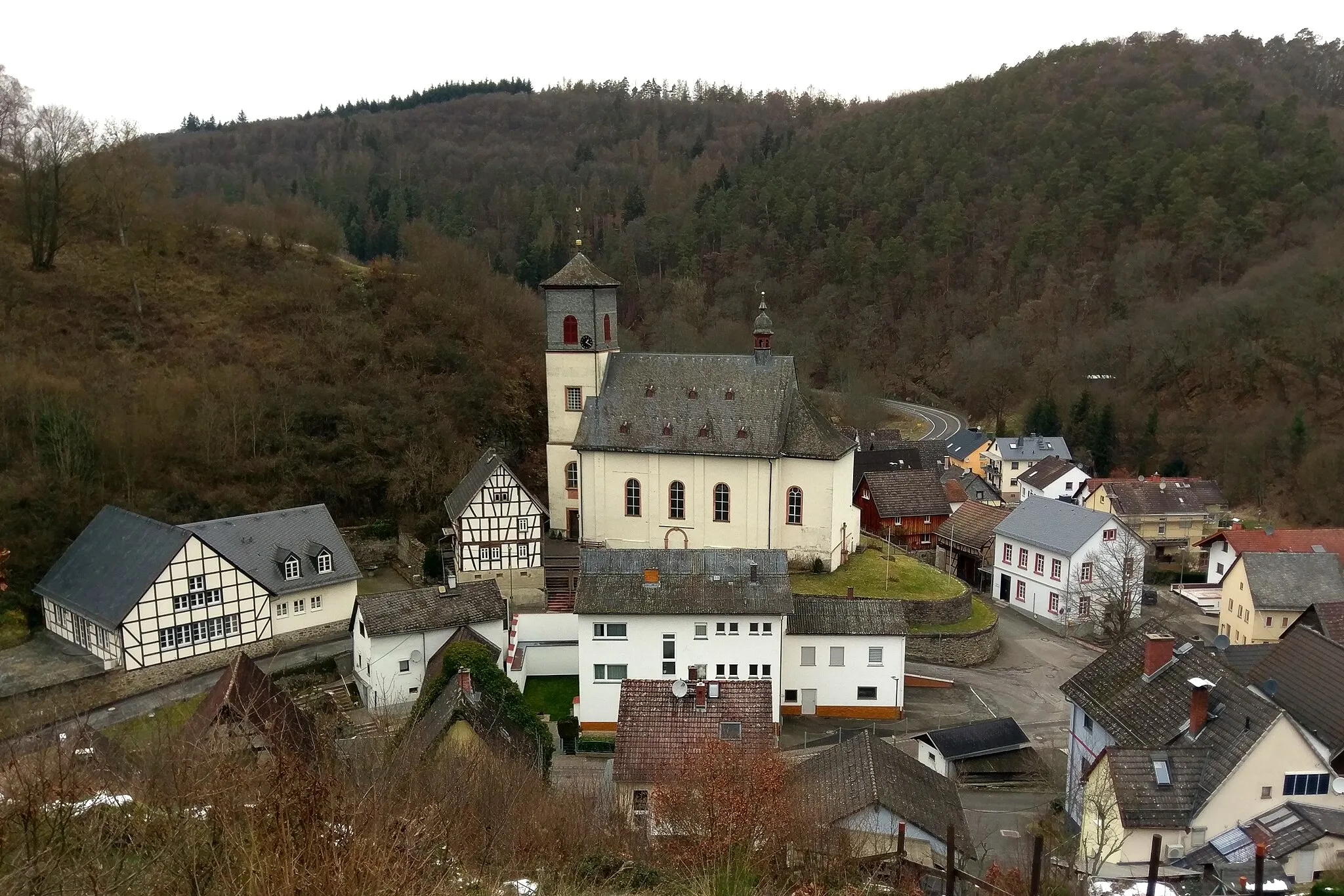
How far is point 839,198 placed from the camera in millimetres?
96500

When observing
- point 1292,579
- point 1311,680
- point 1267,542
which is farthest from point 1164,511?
point 1311,680

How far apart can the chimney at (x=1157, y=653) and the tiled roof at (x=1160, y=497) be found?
30.4m

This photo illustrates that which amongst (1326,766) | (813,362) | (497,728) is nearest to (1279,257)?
(813,362)

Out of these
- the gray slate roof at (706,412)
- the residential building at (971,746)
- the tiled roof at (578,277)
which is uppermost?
the tiled roof at (578,277)

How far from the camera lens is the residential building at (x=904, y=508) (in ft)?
144

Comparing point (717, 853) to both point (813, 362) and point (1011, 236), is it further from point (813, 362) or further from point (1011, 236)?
point (1011, 236)

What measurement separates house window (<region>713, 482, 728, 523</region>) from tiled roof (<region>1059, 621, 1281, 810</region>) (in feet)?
48.3

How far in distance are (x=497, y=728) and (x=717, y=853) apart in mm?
9609

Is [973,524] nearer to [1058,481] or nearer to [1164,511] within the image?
[1164,511]

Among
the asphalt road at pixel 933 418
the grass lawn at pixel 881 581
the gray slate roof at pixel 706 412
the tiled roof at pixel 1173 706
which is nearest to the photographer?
the tiled roof at pixel 1173 706

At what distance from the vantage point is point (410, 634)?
1023 inches

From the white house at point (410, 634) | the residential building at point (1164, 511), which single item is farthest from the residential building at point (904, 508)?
the white house at point (410, 634)

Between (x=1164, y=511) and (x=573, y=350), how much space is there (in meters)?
33.1

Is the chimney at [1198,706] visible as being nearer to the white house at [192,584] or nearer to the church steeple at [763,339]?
the church steeple at [763,339]
